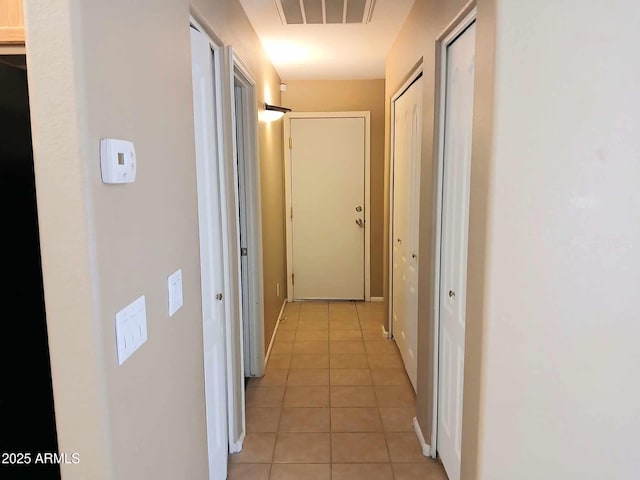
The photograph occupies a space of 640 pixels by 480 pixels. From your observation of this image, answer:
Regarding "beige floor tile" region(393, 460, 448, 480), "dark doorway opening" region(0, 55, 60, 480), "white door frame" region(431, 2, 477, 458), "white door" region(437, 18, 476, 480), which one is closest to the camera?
"dark doorway opening" region(0, 55, 60, 480)

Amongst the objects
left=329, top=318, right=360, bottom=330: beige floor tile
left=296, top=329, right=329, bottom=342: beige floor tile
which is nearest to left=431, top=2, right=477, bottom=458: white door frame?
left=296, top=329, right=329, bottom=342: beige floor tile

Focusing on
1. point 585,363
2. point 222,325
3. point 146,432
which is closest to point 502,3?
point 585,363

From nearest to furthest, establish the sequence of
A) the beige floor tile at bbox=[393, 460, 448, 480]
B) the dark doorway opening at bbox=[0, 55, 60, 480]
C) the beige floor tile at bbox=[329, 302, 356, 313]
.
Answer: the dark doorway opening at bbox=[0, 55, 60, 480] < the beige floor tile at bbox=[393, 460, 448, 480] < the beige floor tile at bbox=[329, 302, 356, 313]

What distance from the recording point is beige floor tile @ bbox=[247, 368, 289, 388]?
3165 millimetres

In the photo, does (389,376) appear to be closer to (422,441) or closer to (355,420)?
(355,420)

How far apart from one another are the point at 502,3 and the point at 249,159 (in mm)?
1965

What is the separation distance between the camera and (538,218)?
1.36 metres

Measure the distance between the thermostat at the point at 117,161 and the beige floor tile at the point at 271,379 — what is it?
2411 mm

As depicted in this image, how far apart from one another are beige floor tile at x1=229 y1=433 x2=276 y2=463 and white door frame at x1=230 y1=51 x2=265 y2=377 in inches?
30.4

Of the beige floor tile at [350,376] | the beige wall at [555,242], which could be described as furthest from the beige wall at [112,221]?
the beige floor tile at [350,376]

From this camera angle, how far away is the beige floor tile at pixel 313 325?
4.28 m

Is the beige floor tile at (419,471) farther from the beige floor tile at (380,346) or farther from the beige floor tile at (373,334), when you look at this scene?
the beige floor tile at (373,334)

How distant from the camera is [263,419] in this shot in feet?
8.89

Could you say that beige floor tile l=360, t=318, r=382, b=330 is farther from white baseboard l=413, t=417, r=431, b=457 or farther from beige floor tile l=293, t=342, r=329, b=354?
white baseboard l=413, t=417, r=431, b=457
